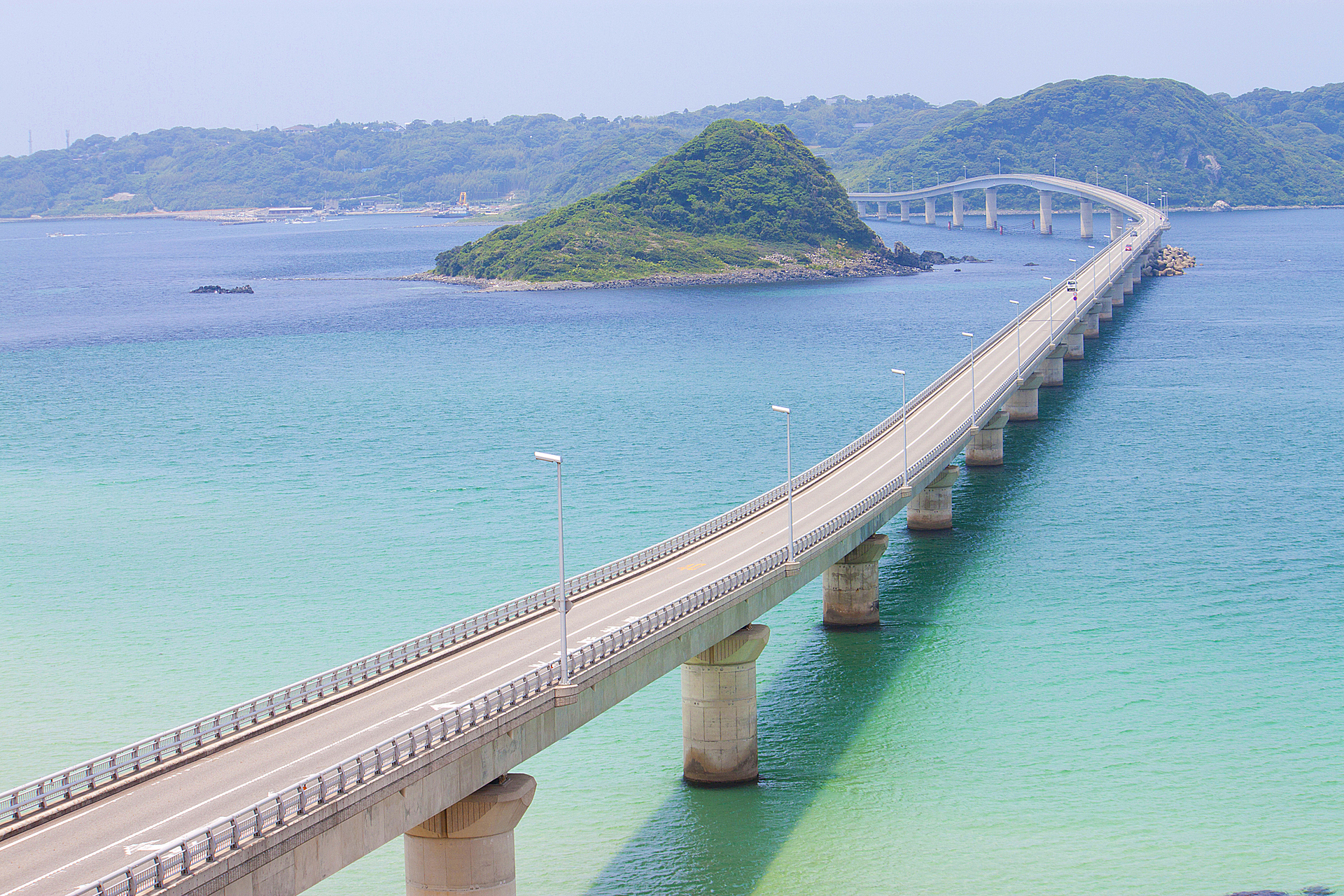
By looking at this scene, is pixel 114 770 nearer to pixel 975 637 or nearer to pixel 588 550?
pixel 975 637

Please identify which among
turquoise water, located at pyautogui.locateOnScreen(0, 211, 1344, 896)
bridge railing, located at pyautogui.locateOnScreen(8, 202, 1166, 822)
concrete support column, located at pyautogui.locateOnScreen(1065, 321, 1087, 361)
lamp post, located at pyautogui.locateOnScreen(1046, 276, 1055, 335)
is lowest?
turquoise water, located at pyautogui.locateOnScreen(0, 211, 1344, 896)

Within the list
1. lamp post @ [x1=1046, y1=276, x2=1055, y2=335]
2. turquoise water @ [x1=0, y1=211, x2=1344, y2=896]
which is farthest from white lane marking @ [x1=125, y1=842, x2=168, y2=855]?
lamp post @ [x1=1046, y1=276, x2=1055, y2=335]

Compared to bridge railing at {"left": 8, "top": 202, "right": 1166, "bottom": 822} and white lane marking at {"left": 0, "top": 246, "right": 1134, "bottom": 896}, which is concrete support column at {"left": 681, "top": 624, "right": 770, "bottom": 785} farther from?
bridge railing at {"left": 8, "top": 202, "right": 1166, "bottom": 822}

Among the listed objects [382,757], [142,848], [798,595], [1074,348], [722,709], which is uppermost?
[1074,348]

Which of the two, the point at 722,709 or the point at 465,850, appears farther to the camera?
A: the point at 722,709

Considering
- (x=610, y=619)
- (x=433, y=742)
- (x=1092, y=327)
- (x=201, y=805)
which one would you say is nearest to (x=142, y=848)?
(x=201, y=805)

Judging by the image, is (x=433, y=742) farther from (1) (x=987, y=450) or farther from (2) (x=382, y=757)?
(1) (x=987, y=450)

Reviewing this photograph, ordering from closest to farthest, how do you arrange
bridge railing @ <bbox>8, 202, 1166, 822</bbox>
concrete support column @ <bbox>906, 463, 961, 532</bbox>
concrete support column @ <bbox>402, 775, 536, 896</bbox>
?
bridge railing @ <bbox>8, 202, 1166, 822</bbox> → concrete support column @ <bbox>402, 775, 536, 896</bbox> → concrete support column @ <bbox>906, 463, 961, 532</bbox>
